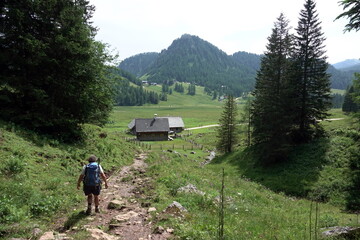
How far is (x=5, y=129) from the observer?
45.5 feet

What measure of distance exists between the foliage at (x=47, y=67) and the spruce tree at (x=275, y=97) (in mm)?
21922

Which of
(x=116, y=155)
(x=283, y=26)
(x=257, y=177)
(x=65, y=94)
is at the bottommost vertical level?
(x=257, y=177)

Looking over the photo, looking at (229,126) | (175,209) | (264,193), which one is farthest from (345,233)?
(229,126)

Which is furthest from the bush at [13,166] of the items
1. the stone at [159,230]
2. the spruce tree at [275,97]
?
the spruce tree at [275,97]

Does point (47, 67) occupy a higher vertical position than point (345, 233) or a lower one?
higher

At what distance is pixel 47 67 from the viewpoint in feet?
55.6

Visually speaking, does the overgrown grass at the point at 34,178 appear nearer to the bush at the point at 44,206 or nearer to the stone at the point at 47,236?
the bush at the point at 44,206

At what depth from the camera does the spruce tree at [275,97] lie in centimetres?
2945

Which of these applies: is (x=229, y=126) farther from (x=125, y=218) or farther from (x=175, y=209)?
(x=125, y=218)

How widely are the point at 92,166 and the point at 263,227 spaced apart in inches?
278

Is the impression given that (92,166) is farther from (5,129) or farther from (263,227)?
(5,129)

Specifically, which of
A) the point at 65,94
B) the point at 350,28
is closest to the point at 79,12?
the point at 65,94

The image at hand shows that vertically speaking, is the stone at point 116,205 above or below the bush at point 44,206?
below

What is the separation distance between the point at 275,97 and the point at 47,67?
26460 millimetres
